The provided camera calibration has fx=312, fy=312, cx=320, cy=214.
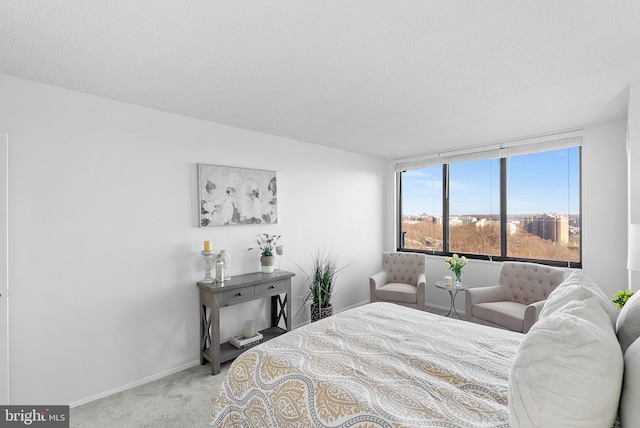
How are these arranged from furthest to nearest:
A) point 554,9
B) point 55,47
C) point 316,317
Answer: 1. point 316,317
2. point 55,47
3. point 554,9

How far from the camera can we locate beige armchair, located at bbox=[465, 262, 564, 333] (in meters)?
3.26

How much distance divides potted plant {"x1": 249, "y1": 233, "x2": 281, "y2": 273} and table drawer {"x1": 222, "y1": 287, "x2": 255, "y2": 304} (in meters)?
0.40

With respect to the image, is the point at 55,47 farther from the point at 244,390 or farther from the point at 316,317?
the point at 316,317

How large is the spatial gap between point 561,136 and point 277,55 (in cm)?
361

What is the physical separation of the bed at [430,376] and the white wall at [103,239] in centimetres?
152

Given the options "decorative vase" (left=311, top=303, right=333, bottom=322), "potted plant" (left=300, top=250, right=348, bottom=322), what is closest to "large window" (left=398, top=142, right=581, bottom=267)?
"potted plant" (left=300, top=250, right=348, bottom=322)

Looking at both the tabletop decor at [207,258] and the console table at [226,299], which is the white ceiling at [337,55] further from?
the console table at [226,299]

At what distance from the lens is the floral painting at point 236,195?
3234mm

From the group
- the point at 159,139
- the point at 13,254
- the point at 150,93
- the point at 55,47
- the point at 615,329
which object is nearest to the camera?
the point at 615,329

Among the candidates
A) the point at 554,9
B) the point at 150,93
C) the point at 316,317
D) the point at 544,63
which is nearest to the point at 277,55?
the point at 150,93

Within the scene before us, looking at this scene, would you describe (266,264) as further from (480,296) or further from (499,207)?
(499,207)

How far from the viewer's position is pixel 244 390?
1658mm

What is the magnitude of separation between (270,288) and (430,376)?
2.13m

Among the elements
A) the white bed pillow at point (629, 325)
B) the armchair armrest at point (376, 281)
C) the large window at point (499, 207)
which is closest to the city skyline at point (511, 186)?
the large window at point (499, 207)
